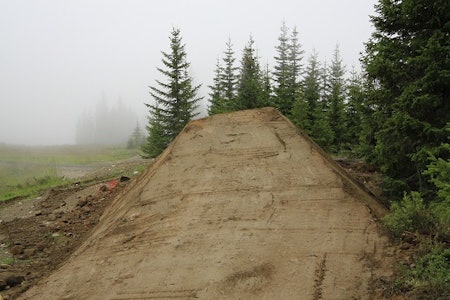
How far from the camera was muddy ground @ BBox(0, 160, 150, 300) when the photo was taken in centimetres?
710

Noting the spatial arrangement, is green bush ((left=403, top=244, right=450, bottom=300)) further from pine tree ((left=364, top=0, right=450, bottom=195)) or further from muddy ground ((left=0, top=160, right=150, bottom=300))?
muddy ground ((left=0, top=160, right=150, bottom=300))

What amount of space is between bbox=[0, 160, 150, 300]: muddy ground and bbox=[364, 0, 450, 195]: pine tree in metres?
6.96

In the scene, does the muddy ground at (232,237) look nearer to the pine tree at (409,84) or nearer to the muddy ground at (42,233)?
the muddy ground at (42,233)

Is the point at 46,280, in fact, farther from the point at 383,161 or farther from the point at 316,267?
the point at 383,161

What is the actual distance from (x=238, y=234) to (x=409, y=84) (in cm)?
508

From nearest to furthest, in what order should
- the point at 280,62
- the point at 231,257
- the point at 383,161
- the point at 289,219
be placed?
the point at 231,257, the point at 289,219, the point at 383,161, the point at 280,62

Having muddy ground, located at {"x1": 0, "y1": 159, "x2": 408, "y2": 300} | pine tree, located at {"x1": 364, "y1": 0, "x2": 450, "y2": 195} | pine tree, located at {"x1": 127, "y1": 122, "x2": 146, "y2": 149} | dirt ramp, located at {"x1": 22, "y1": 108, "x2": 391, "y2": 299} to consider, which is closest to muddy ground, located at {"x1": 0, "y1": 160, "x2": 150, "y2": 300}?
muddy ground, located at {"x1": 0, "y1": 159, "x2": 408, "y2": 300}

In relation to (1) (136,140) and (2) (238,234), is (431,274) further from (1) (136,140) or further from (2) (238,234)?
(1) (136,140)

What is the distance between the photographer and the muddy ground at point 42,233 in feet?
23.3

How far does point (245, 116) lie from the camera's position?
335 inches

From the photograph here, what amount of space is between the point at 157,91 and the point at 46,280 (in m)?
20.2

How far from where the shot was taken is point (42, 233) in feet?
32.4

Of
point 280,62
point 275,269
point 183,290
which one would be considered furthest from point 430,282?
point 280,62

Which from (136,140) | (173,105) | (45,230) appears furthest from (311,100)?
(136,140)
